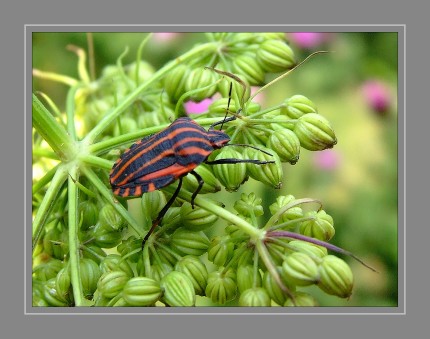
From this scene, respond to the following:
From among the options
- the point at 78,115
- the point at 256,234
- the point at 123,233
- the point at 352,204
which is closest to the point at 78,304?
the point at 123,233

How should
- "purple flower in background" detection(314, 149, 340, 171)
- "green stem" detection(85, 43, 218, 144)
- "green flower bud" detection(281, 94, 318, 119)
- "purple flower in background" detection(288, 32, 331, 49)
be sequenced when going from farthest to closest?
"purple flower in background" detection(288, 32, 331, 49) < "purple flower in background" detection(314, 149, 340, 171) < "green stem" detection(85, 43, 218, 144) < "green flower bud" detection(281, 94, 318, 119)

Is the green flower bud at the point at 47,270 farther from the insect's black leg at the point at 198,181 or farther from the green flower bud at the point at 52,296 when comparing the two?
the insect's black leg at the point at 198,181

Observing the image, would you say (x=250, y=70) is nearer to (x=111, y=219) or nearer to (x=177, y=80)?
(x=177, y=80)

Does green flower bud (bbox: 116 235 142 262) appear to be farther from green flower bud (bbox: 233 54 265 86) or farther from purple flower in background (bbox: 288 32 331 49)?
purple flower in background (bbox: 288 32 331 49)

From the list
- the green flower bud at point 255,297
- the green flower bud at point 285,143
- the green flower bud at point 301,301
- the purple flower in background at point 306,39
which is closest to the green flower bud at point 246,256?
the green flower bud at point 255,297

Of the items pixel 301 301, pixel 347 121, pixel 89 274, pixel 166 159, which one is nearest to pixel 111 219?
pixel 89 274

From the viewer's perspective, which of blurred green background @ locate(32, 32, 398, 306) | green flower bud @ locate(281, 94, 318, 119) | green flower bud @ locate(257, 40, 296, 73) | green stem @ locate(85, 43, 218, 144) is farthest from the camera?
blurred green background @ locate(32, 32, 398, 306)

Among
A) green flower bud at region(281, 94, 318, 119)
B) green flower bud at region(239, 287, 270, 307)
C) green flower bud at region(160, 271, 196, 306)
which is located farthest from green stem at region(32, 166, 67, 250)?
green flower bud at region(281, 94, 318, 119)
